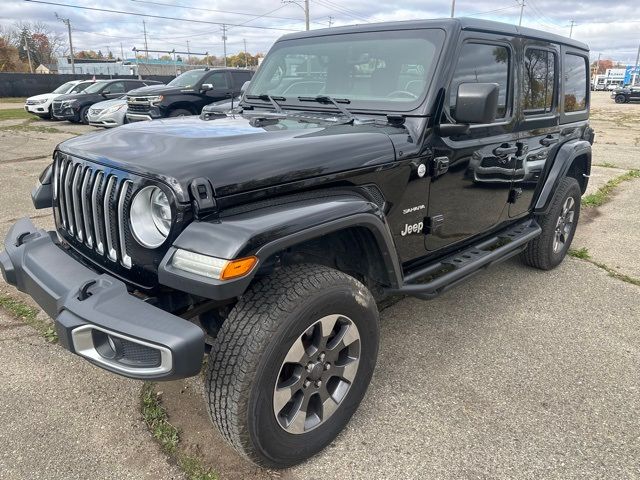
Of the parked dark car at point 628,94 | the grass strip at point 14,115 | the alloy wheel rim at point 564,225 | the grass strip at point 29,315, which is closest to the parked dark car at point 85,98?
the grass strip at point 14,115

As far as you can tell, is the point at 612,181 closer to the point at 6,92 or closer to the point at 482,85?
the point at 482,85

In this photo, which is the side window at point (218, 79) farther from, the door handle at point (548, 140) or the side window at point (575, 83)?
the door handle at point (548, 140)

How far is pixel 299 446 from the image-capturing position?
222 cm

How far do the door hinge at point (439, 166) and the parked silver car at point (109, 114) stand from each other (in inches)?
480

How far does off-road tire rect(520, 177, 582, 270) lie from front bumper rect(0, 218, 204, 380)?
351 cm

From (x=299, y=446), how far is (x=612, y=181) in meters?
8.44

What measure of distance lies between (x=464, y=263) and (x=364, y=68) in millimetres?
1396

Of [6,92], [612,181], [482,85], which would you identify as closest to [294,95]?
[482,85]

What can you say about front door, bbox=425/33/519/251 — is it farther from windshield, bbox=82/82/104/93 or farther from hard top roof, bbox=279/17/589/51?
windshield, bbox=82/82/104/93

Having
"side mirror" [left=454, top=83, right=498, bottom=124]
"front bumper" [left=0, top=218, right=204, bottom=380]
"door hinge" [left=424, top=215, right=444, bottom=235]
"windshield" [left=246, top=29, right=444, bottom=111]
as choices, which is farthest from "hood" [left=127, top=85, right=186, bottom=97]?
"front bumper" [left=0, top=218, right=204, bottom=380]

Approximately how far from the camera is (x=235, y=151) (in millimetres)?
2145

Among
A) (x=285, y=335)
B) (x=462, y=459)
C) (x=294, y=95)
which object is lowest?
(x=462, y=459)

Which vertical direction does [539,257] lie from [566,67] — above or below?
below

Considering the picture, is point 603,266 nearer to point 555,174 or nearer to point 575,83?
point 555,174
